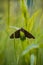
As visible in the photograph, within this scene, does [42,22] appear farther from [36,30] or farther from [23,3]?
[23,3]

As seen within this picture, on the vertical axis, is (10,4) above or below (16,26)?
above

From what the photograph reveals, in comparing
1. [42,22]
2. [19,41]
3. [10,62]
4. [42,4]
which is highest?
[42,4]

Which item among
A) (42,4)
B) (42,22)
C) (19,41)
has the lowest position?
(19,41)

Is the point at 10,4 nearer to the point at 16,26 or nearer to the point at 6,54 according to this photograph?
the point at 16,26

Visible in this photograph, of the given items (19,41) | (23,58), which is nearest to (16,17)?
(19,41)

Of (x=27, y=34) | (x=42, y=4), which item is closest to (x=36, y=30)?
(x=27, y=34)

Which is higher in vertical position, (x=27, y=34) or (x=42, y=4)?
(x=42, y=4)
